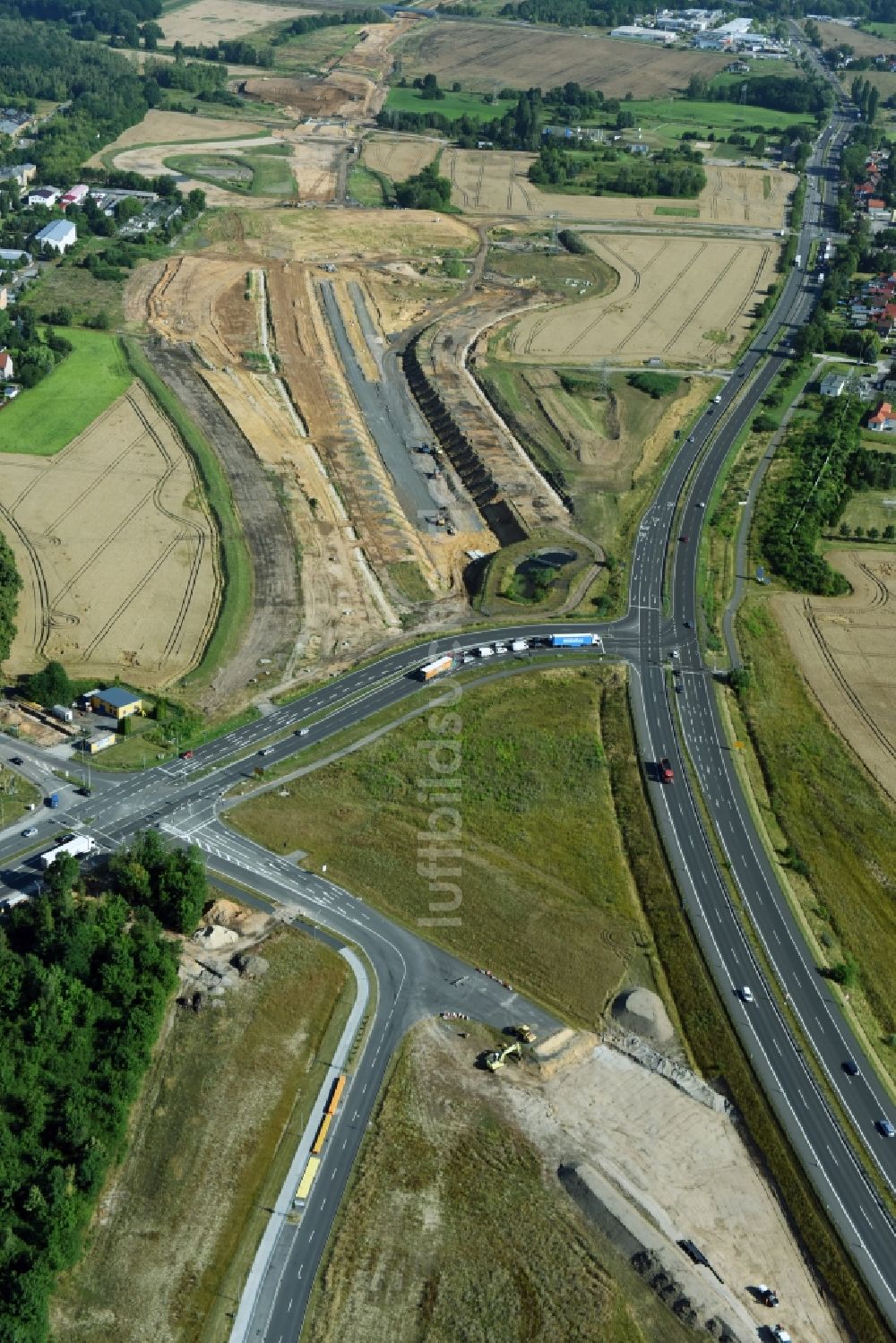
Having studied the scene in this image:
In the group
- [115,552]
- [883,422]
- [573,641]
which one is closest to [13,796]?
[115,552]

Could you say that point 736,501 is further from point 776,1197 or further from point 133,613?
point 776,1197

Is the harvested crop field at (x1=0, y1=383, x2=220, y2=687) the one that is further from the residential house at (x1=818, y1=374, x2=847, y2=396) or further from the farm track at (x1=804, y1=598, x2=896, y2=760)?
the residential house at (x1=818, y1=374, x2=847, y2=396)

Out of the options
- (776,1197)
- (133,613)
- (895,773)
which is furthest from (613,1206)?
(133,613)

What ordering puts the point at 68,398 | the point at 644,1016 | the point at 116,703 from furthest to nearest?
the point at 68,398 → the point at 116,703 → the point at 644,1016

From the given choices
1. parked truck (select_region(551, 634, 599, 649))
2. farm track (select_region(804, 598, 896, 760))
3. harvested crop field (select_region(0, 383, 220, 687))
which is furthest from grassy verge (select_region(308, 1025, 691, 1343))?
farm track (select_region(804, 598, 896, 760))

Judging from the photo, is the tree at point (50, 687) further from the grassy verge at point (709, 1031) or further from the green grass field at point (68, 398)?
the green grass field at point (68, 398)

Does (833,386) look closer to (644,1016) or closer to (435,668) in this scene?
(435,668)
